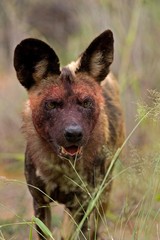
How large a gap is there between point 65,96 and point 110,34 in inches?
19.5

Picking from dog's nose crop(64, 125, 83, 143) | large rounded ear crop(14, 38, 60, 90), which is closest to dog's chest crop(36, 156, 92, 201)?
dog's nose crop(64, 125, 83, 143)

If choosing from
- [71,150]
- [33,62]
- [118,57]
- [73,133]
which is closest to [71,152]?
[71,150]

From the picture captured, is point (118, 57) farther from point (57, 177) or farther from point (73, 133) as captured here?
point (73, 133)

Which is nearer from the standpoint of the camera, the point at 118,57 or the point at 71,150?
the point at 71,150

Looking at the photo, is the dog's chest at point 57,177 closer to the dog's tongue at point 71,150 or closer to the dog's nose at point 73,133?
the dog's tongue at point 71,150

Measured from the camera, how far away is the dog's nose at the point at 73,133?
477cm

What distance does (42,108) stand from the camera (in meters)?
5.12

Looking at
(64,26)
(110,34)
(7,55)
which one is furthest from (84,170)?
(64,26)

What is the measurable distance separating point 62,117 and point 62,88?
0.87ft

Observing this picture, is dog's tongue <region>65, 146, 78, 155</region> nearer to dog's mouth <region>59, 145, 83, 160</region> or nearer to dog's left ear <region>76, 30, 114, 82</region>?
dog's mouth <region>59, 145, 83, 160</region>

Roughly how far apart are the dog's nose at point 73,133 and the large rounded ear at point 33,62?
1.75ft

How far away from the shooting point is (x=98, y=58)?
5.33 m

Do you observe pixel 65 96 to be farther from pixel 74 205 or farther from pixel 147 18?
pixel 147 18

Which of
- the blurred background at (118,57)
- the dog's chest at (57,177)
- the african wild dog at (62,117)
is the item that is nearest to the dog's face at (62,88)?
the african wild dog at (62,117)
